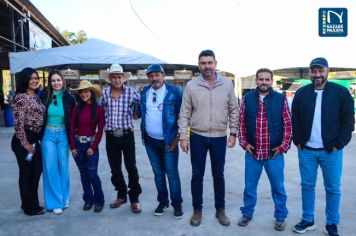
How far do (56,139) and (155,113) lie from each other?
118 centimetres

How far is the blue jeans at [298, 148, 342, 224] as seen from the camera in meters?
3.16

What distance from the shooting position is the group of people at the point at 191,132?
3.19 m

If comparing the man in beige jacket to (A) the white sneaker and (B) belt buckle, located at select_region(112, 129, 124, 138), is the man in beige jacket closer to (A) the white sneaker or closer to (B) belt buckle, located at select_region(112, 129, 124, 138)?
(B) belt buckle, located at select_region(112, 129, 124, 138)

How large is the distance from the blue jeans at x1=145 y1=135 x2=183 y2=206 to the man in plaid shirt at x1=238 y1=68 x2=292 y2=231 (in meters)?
0.75

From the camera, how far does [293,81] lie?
14.6m

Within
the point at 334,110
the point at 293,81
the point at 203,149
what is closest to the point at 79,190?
the point at 203,149

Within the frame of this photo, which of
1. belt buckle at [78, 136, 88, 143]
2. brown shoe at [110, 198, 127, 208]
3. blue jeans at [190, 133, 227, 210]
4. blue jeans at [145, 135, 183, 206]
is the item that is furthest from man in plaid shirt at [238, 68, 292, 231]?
belt buckle at [78, 136, 88, 143]

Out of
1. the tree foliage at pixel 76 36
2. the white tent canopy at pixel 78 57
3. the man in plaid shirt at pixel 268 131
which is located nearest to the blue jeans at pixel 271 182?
the man in plaid shirt at pixel 268 131

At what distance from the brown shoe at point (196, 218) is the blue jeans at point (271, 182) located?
45 centimetres

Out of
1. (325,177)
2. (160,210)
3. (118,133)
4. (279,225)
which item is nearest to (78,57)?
(118,133)

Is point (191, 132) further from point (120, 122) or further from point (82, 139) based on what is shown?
point (82, 139)

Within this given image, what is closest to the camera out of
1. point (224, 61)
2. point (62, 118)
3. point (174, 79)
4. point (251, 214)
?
point (251, 214)

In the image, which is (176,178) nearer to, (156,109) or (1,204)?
(156,109)

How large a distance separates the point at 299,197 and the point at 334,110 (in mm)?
1648
